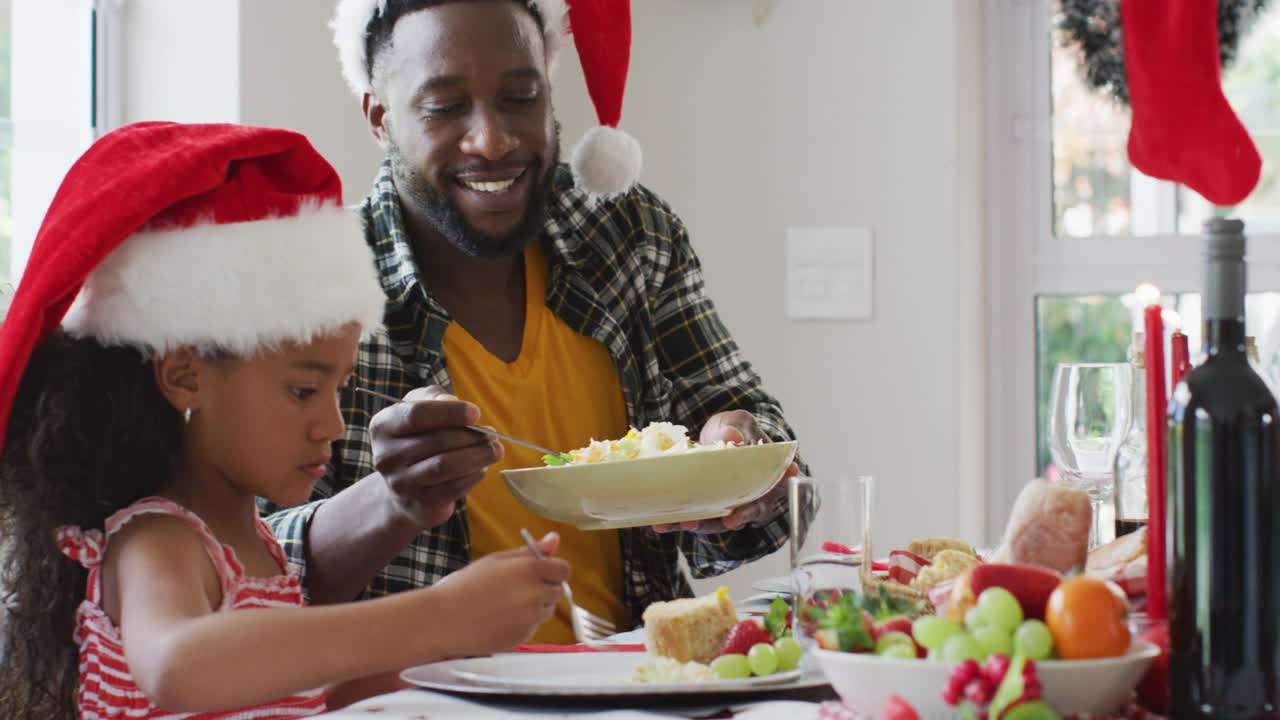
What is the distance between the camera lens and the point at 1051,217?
2.98 meters

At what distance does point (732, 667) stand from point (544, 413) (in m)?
0.96

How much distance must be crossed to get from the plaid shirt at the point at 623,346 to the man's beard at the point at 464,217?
4 centimetres

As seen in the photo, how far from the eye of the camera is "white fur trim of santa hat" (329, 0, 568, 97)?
191 cm

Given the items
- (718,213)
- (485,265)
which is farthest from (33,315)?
(718,213)

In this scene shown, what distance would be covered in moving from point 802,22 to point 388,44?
1111 millimetres

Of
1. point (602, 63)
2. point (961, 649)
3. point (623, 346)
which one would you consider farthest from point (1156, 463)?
point (602, 63)

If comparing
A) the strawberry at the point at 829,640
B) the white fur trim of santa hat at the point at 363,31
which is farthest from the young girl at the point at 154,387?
the white fur trim of santa hat at the point at 363,31

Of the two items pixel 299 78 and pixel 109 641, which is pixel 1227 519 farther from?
pixel 299 78

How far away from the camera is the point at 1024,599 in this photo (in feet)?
2.37

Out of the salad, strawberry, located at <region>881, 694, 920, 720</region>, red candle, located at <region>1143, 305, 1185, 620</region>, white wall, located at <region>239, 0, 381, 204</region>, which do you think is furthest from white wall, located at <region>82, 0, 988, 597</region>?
strawberry, located at <region>881, 694, 920, 720</region>

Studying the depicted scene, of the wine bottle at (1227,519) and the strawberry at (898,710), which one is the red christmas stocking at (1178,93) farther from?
the strawberry at (898,710)

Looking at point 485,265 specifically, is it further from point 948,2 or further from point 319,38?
point 948,2

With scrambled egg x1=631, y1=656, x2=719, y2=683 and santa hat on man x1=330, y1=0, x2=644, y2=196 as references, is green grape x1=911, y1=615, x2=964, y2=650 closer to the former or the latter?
scrambled egg x1=631, y1=656, x2=719, y2=683

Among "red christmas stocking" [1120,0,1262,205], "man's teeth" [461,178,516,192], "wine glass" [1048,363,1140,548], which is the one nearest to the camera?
"wine glass" [1048,363,1140,548]
